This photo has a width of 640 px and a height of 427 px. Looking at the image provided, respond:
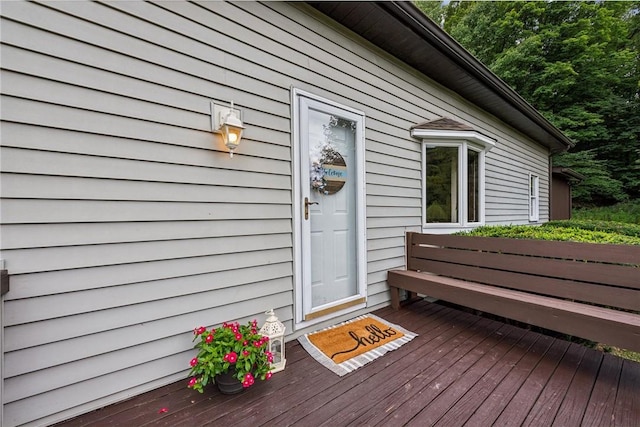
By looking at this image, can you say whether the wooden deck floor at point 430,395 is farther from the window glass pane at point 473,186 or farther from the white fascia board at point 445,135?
the white fascia board at point 445,135

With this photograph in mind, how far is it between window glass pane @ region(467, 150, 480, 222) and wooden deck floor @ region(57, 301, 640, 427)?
7.54 ft

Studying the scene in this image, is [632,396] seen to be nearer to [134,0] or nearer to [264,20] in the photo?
[264,20]

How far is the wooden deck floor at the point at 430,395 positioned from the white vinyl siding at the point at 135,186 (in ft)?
1.07

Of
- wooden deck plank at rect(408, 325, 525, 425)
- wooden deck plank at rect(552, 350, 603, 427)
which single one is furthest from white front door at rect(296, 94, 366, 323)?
wooden deck plank at rect(552, 350, 603, 427)

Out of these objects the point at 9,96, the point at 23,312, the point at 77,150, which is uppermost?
the point at 9,96

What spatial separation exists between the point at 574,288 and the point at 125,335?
10.7 ft

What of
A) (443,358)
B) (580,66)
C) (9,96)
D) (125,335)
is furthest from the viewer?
(580,66)

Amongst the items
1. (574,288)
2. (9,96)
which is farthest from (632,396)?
(9,96)

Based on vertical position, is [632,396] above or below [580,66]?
below

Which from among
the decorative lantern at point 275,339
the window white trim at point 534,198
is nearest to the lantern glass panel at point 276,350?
the decorative lantern at point 275,339

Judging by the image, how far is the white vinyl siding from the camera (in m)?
1.35

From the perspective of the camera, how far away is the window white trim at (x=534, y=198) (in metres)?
6.91

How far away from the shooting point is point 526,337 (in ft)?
8.02

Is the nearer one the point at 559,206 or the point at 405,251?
the point at 405,251
